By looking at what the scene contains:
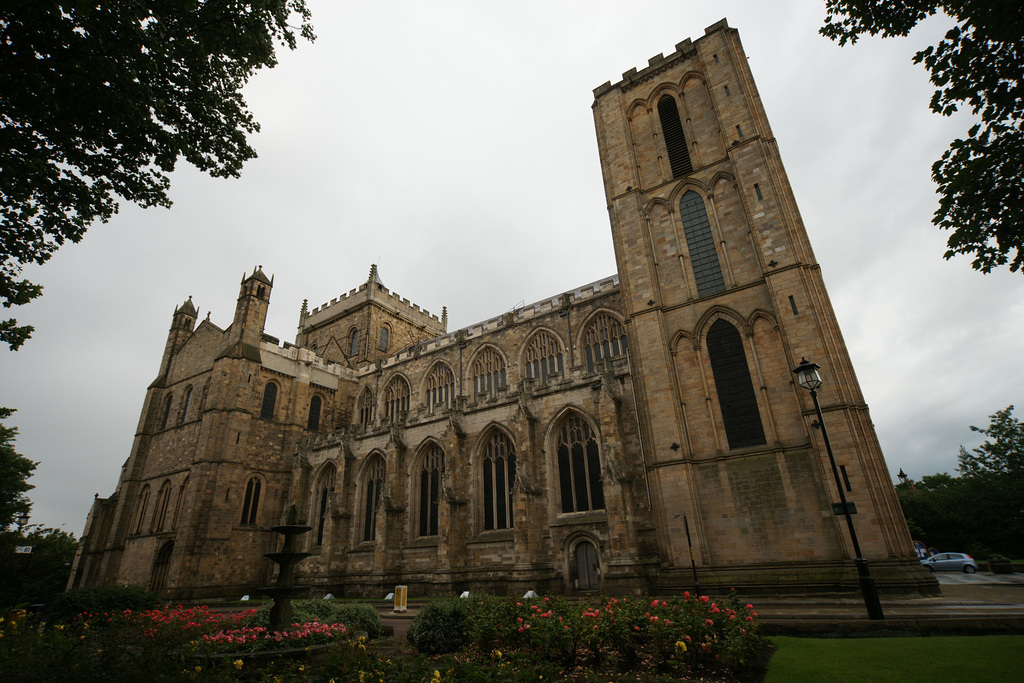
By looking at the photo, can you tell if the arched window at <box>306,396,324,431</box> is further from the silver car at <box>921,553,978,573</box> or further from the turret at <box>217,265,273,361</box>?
the silver car at <box>921,553,978,573</box>

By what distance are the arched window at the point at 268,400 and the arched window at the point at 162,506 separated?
20.9ft

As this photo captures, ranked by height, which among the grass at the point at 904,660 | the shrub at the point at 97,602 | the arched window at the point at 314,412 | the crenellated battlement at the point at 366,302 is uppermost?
the crenellated battlement at the point at 366,302

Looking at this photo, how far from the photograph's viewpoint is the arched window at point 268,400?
3060 cm

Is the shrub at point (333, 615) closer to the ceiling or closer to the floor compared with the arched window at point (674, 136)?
closer to the floor

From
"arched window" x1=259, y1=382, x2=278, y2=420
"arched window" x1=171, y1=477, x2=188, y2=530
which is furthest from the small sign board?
"arched window" x1=171, y1=477, x2=188, y2=530

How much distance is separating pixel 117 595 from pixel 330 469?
14.9 m

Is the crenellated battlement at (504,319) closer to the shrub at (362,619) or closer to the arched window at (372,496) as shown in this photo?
the arched window at (372,496)

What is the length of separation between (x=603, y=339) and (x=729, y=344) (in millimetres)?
8491

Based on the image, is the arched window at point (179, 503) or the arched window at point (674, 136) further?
the arched window at point (179, 503)

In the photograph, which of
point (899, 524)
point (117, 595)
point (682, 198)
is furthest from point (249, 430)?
point (899, 524)

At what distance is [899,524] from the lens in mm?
13633

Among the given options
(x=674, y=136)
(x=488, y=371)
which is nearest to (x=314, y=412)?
(x=488, y=371)

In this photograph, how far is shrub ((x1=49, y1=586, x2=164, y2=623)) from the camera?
45.6 feet

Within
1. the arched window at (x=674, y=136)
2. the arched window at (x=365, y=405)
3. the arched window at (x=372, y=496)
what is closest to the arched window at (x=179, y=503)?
the arched window at (x=372, y=496)
